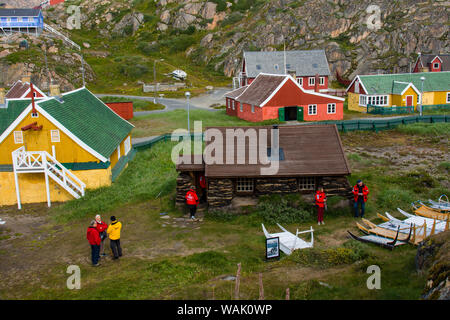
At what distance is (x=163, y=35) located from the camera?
102250 mm

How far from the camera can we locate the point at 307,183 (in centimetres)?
2081

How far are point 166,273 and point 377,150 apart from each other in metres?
23.5

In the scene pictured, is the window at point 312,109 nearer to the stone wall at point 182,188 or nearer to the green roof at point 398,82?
the green roof at point 398,82

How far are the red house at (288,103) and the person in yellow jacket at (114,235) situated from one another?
31.7m

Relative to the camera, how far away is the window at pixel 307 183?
20766 mm

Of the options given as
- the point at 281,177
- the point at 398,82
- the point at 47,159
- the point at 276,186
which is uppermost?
the point at 398,82

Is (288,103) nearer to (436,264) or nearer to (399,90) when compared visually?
(399,90)

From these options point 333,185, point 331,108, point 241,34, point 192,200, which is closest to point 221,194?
point 192,200

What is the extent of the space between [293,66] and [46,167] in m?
49.1

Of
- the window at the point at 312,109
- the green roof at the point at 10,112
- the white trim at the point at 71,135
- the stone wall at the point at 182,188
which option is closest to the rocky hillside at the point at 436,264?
the stone wall at the point at 182,188

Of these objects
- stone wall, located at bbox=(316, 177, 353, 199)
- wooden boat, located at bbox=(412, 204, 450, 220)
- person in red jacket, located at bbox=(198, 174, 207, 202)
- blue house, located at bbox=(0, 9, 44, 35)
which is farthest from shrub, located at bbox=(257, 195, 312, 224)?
blue house, located at bbox=(0, 9, 44, 35)

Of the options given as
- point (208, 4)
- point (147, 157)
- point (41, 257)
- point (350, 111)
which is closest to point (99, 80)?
point (208, 4)
